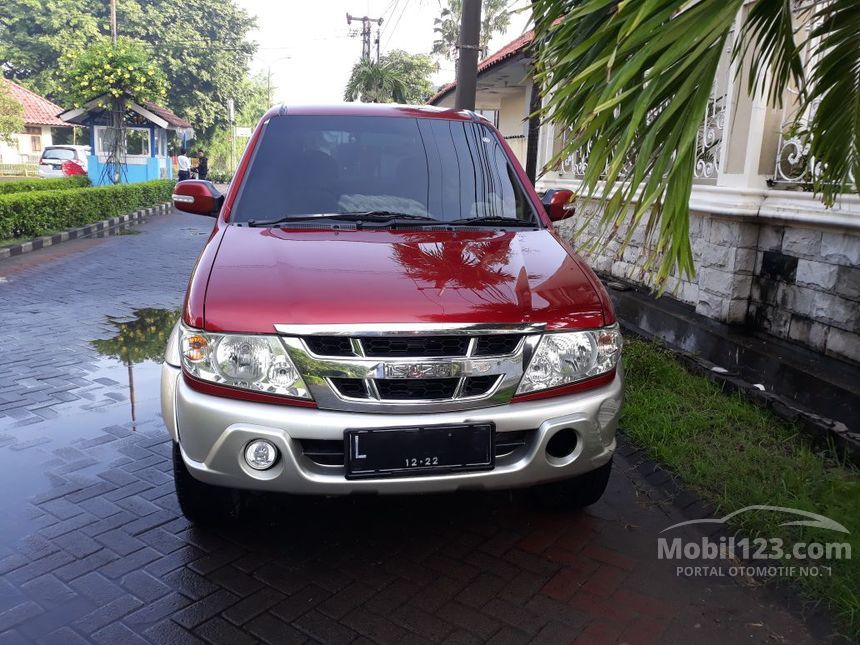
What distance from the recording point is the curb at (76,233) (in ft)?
39.7

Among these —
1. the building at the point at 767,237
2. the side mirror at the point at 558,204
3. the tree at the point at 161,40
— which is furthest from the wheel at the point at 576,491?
the tree at the point at 161,40

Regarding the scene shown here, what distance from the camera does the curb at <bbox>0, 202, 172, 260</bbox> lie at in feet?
39.7

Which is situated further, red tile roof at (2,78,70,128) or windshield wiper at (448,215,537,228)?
red tile roof at (2,78,70,128)

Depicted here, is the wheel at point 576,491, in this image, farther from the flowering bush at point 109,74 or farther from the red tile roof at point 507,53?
the flowering bush at point 109,74

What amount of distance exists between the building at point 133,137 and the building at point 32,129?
30.1ft

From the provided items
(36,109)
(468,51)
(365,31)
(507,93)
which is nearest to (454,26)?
(365,31)

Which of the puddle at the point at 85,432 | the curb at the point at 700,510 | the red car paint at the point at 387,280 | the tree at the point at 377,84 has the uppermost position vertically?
the tree at the point at 377,84

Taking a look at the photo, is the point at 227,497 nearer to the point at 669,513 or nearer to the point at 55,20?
the point at 669,513

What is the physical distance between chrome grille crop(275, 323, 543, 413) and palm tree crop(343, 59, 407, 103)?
77.5ft

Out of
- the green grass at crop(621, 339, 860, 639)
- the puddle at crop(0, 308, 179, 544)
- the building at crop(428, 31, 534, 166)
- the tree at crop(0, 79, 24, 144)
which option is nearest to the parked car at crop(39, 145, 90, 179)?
the tree at crop(0, 79, 24, 144)

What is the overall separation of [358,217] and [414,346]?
1161mm

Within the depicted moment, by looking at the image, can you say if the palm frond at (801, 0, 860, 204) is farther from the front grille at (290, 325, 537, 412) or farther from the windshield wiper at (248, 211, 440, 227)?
the windshield wiper at (248, 211, 440, 227)

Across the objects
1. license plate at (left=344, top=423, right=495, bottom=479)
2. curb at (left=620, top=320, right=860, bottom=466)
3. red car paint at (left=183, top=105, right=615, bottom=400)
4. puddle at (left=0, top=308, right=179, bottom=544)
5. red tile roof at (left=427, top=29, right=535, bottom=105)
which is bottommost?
puddle at (left=0, top=308, right=179, bottom=544)

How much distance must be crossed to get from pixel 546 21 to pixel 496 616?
7.37ft
